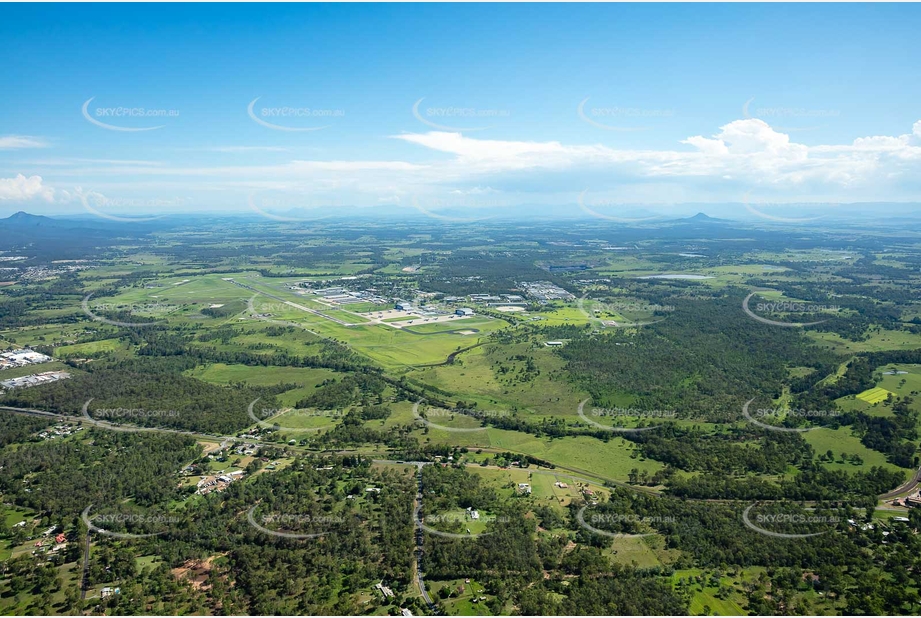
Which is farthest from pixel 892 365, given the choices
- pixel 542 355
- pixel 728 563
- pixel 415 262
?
pixel 415 262

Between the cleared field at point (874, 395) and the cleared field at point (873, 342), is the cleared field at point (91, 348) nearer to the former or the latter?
the cleared field at point (874, 395)

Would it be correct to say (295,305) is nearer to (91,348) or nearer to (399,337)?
(399,337)

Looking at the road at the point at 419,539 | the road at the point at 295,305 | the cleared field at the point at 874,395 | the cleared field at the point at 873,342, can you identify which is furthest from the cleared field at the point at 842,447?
the road at the point at 295,305

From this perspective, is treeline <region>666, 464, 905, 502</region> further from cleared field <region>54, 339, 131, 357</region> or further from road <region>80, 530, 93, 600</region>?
cleared field <region>54, 339, 131, 357</region>

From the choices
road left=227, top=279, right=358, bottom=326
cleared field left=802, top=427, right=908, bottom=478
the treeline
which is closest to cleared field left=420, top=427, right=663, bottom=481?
the treeline

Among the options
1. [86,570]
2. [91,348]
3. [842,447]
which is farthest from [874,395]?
[91,348]

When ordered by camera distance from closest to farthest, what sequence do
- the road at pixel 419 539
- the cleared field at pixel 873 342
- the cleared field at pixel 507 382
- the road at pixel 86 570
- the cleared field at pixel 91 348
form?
the road at pixel 419 539, the road at pixel 86 570, the cleared field at pixel 507 382, the cleared field at pixel 873 342, the cleared field at pixel 91 348

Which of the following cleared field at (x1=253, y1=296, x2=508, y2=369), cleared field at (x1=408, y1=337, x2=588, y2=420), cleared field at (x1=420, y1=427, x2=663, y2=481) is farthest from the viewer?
cleared field at (x1=253, y1=296, x2=508, y2=369)

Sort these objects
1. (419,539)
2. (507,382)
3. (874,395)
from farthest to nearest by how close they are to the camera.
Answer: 1. (507,382)
2. (874,395)
3. (419,539)

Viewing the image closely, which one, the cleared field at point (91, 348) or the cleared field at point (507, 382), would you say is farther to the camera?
the cleared field at point (91, 348)

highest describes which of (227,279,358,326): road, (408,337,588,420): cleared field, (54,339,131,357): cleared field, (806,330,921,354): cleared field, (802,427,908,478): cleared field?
(227,279,358,326): road

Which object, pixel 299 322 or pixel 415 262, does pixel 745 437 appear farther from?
pixel 415 262

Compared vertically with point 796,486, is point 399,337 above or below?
above

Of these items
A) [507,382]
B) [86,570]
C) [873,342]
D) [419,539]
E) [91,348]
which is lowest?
[86,570]
